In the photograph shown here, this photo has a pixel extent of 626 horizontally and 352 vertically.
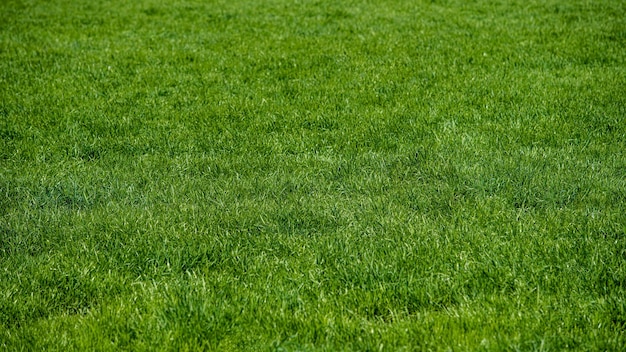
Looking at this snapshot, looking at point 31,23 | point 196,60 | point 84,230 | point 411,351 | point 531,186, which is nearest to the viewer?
point 411,351

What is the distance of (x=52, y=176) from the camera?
21.2ft

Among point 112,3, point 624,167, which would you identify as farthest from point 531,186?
point 112,3

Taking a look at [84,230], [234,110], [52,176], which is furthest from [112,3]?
[84,230]

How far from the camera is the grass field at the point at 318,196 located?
408cm

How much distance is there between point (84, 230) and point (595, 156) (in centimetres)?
467

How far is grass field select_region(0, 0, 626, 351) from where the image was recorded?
408 centimetres

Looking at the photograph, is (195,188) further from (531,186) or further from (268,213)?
(531,186)

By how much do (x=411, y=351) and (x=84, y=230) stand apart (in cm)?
284

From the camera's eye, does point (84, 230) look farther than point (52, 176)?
No

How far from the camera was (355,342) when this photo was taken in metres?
3.88

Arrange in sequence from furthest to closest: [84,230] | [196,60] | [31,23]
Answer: [31,23] → [196,60] → [84,230]

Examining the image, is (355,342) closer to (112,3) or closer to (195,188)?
(195,188)

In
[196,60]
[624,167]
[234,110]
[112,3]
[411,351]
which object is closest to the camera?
[411,351]

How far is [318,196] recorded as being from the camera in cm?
584
